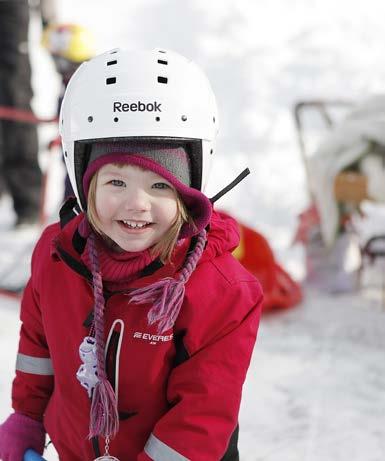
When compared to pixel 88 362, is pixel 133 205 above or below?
above

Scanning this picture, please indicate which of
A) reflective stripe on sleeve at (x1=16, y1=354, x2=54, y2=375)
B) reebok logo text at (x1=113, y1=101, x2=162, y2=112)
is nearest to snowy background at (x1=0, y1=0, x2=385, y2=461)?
reflective stripe on sleeve at (x1=16, y1=354, x2=54, y2=375)

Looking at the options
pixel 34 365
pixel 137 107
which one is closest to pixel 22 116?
pixel 34 365

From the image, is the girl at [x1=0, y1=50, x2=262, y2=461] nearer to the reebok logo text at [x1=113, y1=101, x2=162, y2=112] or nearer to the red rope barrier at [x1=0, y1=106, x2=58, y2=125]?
the reebok logo text at [x1=113, y1=101, x2=162, y2=112]

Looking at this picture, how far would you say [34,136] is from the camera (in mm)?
4879

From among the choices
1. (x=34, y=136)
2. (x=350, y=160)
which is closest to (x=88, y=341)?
(x=350, y=160)

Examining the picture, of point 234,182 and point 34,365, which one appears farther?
point 34,365

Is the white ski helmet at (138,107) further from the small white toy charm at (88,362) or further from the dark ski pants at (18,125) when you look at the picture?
the dark ski pants at (18,125)

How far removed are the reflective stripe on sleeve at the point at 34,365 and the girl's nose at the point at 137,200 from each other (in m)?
0.54

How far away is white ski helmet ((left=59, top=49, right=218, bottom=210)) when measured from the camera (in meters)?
1.46

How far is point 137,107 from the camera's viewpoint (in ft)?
4.82

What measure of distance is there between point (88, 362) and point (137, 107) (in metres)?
0.58

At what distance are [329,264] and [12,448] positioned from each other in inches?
101

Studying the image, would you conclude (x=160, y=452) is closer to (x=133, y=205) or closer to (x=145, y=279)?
(x=145, y=279)

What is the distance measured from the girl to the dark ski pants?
3.36 m
